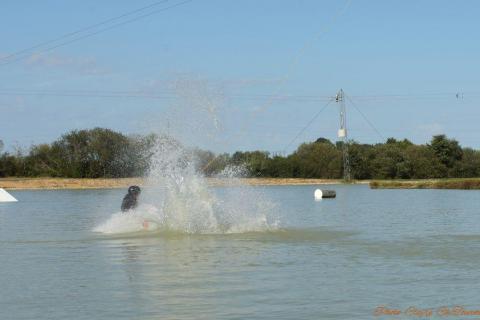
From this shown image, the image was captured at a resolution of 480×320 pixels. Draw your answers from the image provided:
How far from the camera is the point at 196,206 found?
34.0 meters

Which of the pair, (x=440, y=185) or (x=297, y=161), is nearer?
(x=440, y=185)

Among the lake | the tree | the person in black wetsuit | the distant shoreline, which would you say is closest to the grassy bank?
the distant shoreline

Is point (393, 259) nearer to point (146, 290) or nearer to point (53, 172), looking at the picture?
point (146, 290)

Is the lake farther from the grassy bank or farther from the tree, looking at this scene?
the tree

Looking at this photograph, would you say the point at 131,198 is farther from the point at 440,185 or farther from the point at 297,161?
the point at 297,161

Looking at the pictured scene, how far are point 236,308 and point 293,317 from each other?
1.34 m

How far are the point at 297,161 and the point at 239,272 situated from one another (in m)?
126

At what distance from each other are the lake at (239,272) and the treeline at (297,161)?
323 feet

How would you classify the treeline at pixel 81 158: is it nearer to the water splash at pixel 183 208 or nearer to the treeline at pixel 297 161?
the treeline at pixel 297 161

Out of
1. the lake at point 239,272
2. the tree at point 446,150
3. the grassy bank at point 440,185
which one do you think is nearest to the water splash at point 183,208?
the lake at point 239,272

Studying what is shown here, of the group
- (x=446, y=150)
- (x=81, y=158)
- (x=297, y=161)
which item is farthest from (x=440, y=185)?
(x=81, y=158)

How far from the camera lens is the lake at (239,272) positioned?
645 inches

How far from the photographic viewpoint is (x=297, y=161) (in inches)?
5782

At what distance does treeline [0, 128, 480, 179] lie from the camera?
136 metres
